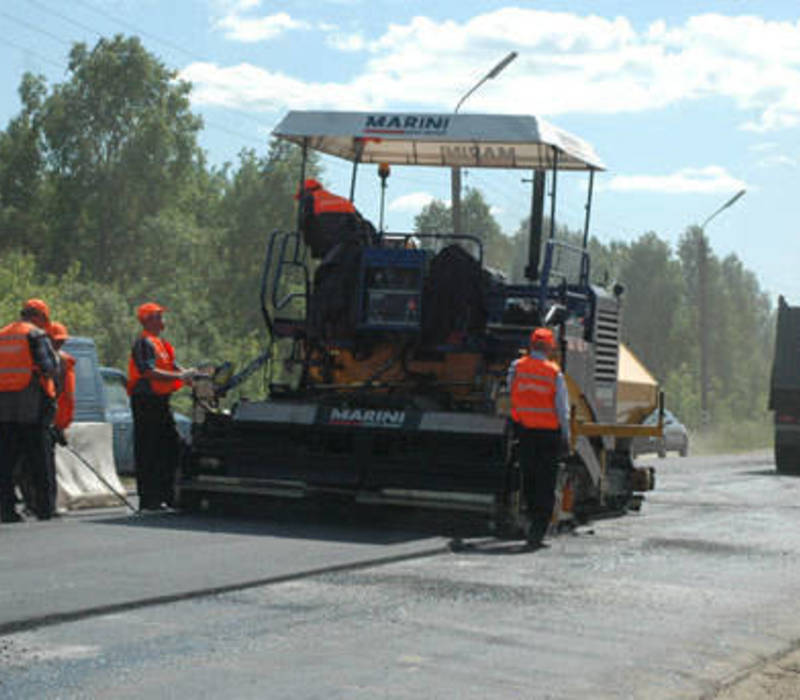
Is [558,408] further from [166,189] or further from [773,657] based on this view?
[166,189]

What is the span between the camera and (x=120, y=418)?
1792 centimetres

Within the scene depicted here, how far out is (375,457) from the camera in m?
11.7

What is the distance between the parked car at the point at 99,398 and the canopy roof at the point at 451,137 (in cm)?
367

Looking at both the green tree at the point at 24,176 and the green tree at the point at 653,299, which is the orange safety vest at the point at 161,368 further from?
the green tree at the point at 653,299

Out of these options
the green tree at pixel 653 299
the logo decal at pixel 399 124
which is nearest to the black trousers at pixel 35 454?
the logo decal at pixel 399 124

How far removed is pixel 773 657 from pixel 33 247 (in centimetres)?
6181

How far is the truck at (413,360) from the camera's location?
1154 centimetres

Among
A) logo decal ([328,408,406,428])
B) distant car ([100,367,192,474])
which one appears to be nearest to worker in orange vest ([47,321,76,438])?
logo decal ([328,408,406,428])

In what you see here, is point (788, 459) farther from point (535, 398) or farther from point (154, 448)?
point (154, 448)

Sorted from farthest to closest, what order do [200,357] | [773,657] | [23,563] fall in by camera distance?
[200,357] → [23,563] → [773,657]

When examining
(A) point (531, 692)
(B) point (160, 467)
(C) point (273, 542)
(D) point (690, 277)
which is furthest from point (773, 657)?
(D) point (690, 277)

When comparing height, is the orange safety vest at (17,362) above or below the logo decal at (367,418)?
above

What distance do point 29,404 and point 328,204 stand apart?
3017 mm

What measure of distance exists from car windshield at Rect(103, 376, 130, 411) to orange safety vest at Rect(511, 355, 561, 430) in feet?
26.0
